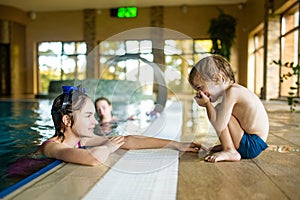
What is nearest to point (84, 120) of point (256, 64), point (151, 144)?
point (151, 144)

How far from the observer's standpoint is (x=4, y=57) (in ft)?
46.1

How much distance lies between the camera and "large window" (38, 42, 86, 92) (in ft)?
48.7

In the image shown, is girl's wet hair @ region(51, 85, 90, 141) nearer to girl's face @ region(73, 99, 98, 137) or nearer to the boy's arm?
girl's face @ region(73, 99, 98, 137)

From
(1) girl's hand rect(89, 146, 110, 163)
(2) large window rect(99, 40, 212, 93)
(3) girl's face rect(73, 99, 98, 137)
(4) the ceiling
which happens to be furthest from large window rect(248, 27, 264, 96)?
(1) girl's hand rect(89, 146, 110, 163)

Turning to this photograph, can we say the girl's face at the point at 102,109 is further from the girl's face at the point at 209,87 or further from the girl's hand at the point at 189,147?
the girl's face at the point at 209,87

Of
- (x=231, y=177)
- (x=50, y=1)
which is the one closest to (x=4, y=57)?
(x=50, y=1)

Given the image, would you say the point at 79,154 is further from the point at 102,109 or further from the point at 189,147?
the point at 102,109

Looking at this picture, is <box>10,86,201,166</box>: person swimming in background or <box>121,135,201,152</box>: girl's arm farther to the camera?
<box>121,135,201,152</box>: girl's arm

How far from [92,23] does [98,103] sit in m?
10.7

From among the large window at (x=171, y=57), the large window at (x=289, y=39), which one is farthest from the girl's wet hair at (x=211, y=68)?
the large window at (x=289, y=39)

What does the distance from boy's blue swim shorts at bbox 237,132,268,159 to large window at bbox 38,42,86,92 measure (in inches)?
539

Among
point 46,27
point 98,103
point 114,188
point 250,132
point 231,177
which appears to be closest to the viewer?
point 114,188

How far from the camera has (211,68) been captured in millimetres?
1651

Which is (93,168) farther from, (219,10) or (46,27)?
(46,27)
